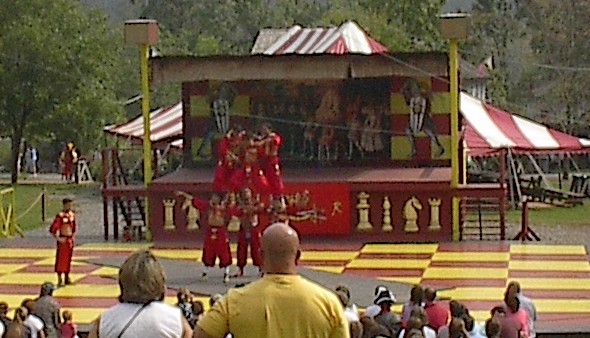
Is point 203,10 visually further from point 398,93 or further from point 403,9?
point 398,93

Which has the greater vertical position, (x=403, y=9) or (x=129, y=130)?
(x=403, y=9)

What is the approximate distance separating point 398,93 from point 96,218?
27.0 feet

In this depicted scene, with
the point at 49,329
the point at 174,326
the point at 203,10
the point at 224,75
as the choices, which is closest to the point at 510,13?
Answer: the point at 203,10

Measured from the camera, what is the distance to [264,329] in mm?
5664

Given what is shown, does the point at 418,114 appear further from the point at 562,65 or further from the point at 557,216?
the point at 562,65

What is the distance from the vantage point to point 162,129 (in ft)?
93.6

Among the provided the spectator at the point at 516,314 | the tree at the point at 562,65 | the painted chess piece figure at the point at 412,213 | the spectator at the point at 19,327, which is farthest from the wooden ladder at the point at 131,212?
the tree at the point at 562,65

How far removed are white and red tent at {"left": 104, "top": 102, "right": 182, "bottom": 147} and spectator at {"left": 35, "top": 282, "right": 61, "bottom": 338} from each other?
586 inches

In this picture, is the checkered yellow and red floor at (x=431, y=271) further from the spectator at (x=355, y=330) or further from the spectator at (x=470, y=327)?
the spectator at (x=355, y=330)

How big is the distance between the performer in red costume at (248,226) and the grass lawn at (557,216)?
33.0ft

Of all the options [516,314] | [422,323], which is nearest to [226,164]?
[516,314]

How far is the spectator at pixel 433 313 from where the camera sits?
433 inches

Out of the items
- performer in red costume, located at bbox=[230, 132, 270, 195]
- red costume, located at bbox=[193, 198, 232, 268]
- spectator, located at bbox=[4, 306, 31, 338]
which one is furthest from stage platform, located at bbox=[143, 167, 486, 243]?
spectator, located at bbox=[4, 306, 31, 338]

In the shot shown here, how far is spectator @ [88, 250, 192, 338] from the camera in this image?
5.64m
